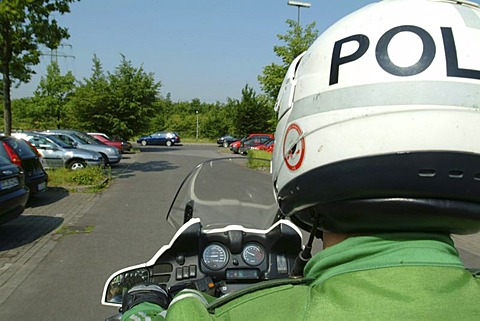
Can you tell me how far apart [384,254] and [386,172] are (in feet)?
0.72

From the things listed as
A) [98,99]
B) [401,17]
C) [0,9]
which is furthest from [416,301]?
[98,99]

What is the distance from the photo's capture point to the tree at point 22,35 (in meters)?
12.9

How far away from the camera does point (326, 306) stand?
93 centimetres

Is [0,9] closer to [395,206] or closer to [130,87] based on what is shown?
[395,206]

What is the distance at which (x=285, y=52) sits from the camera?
22.8 m

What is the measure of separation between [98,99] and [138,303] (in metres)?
33.3

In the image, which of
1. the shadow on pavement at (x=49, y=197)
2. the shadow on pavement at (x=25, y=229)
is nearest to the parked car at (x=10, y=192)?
the shadow on pavement at (x=25, y=229)

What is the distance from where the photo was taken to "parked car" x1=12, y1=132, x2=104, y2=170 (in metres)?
15.5

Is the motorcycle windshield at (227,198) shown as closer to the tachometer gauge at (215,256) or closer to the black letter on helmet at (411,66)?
the tachometer gauge at (215,256)

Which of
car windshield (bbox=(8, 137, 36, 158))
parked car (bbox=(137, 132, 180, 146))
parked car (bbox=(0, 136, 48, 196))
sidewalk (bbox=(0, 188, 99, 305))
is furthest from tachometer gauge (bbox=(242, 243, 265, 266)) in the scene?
parked car (bbox=(137, 132, 180, 146))

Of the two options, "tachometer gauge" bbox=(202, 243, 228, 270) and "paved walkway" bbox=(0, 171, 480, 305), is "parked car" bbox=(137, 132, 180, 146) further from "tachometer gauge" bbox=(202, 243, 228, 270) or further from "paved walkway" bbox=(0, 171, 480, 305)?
"tachometer gauge" bbox=(202, 243, 228, 270)

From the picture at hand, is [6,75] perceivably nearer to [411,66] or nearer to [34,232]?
[34,232]

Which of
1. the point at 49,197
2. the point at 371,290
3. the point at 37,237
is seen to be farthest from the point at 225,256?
the point at 49,197

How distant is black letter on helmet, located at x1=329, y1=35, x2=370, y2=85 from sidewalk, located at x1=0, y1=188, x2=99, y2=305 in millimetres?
4616
